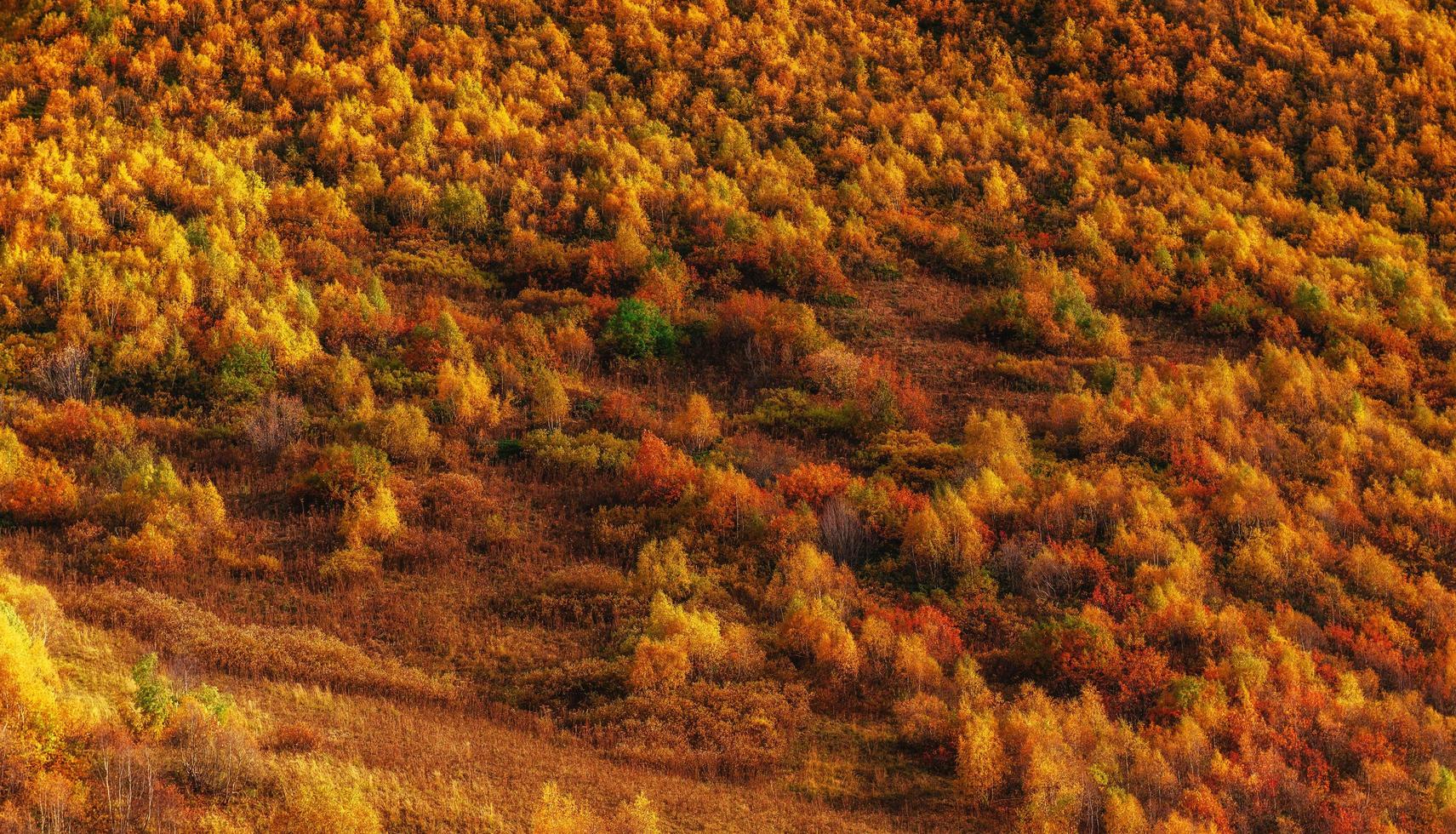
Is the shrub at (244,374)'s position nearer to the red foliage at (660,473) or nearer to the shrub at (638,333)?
the shrub at (638,333)

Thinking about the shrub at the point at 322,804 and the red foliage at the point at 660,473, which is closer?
the shrub at the point at 322,804

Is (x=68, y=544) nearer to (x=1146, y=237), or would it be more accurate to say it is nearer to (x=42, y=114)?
(x=42, y=114)

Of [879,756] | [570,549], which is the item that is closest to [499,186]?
[570,549]

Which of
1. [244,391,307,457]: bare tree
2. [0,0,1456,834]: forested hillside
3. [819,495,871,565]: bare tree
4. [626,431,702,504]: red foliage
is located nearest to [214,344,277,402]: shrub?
[0,0,1456,834]: forested hillside

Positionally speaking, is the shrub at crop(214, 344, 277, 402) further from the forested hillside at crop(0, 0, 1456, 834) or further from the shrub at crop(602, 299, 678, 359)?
the shrub at crop(602, 299, 678, 359)

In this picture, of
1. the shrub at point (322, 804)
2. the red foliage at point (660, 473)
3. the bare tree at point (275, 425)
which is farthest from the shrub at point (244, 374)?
the shrub at point (322, 804)

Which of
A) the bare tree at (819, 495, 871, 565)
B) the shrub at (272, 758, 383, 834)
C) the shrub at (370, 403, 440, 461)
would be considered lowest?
the bare tree at (819, 495, 871, 565)

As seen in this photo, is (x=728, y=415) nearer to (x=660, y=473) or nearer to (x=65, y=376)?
(x=660, y=473)

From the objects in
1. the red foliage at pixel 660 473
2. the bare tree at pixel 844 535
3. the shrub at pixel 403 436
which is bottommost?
the bare tree at pixel 844 535

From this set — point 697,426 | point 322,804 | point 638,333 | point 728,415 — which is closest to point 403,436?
point 697,426

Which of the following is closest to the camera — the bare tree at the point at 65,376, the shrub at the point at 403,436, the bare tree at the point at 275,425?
the shrub at the point at 403,436
